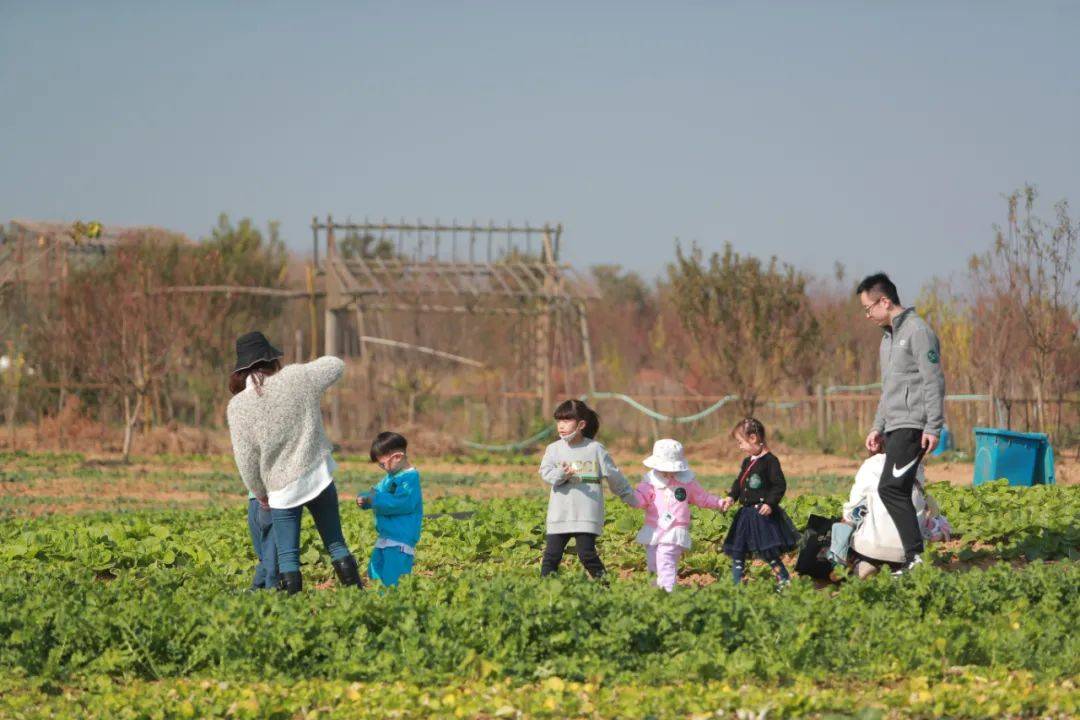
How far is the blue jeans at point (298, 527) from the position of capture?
7637 millimetres

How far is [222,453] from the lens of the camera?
78.6 ft

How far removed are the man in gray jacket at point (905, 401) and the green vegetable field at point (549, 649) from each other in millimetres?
819

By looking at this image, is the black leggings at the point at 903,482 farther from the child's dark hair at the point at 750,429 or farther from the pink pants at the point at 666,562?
the pink pants at the point at 666,562

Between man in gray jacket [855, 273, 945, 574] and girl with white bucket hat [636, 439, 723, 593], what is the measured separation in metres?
1.02

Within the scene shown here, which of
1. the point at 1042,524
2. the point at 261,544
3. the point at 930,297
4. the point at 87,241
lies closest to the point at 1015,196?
the point at 930,297

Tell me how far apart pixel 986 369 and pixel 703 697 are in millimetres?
18062

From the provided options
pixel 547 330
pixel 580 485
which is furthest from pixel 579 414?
pixel 547 330

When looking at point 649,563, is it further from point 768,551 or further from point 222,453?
point 222,453

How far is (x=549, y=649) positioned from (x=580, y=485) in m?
1.93

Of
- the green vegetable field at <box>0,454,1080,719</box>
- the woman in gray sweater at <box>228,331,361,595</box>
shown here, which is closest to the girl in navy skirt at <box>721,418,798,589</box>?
the green vegetable field at <box>0,454,1080,719</box>

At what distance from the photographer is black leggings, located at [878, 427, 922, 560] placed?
8172 mm

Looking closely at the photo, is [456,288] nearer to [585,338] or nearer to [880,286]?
[585,338]

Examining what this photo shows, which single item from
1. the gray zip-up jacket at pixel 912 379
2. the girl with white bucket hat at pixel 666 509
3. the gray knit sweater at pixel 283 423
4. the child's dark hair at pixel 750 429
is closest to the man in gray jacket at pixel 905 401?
the gray zip-up jacket at pixel 912 379

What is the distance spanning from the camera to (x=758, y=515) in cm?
834
